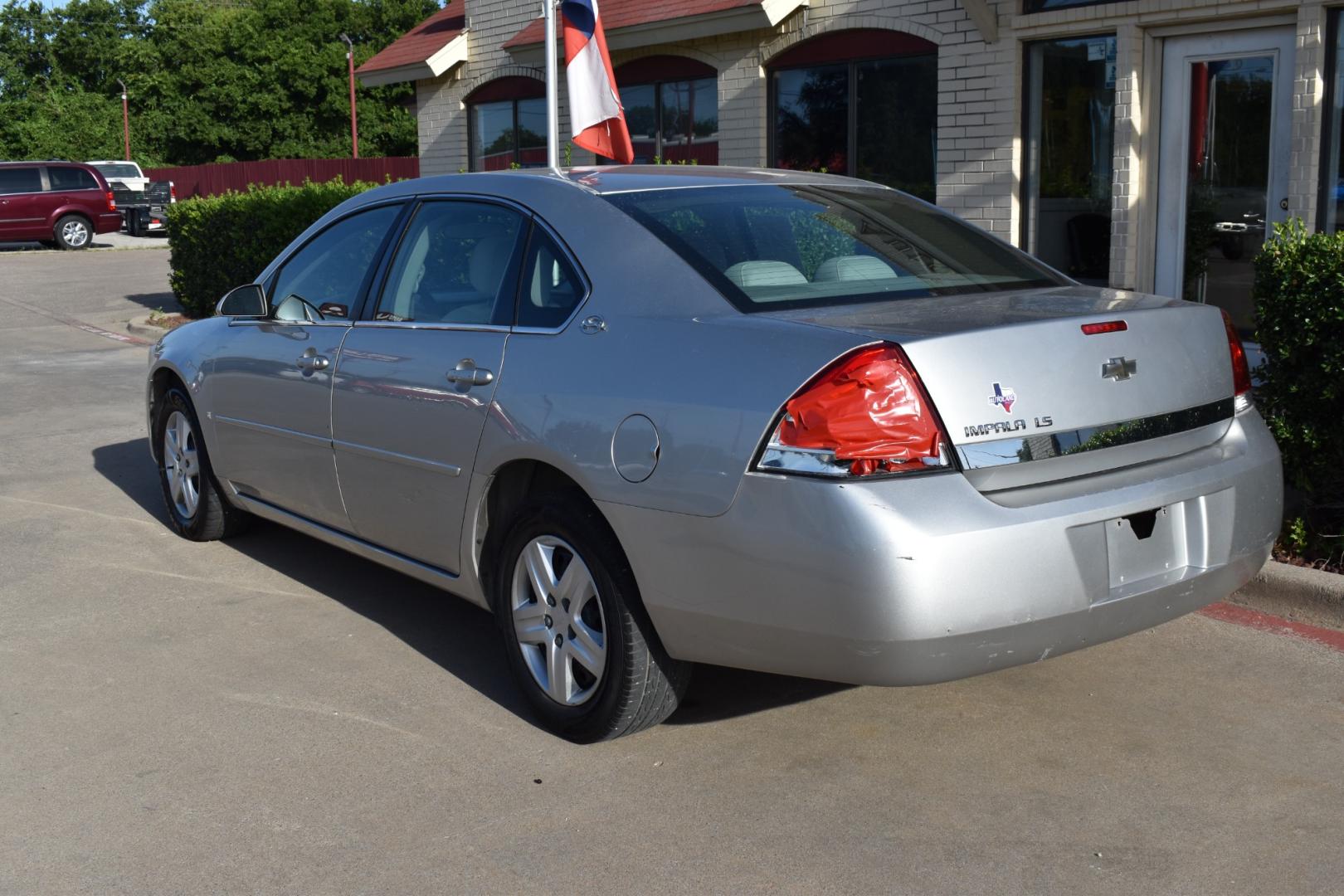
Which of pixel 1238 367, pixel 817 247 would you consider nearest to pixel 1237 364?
pixel 1238 367

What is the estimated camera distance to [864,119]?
42.1ft

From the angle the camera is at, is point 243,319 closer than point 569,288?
No

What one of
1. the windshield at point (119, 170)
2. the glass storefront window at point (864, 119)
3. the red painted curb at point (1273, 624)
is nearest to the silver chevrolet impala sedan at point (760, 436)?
the red painted curb at point (1273, 624)

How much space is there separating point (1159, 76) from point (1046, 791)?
774cm

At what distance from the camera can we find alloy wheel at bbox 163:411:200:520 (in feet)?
21.4

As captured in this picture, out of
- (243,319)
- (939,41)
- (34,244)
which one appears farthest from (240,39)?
(243,319)

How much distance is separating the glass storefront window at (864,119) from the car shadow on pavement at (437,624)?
7249 mm

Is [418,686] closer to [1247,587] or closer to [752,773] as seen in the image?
[752,773]

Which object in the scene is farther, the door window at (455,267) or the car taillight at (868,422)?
the door window at (455,267)

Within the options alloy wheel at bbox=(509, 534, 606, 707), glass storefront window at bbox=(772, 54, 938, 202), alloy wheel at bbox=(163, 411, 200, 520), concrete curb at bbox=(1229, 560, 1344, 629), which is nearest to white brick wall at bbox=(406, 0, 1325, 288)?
glass storefront window at bbox=(772, 54, 938, 202)

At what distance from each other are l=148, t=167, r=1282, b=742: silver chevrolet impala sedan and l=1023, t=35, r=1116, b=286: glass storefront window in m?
6.26

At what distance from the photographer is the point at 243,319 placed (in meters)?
5.95

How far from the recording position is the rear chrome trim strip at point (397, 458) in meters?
4.53

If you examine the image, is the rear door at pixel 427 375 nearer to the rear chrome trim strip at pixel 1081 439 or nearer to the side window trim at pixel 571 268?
the side window trim at pixel 571 268
